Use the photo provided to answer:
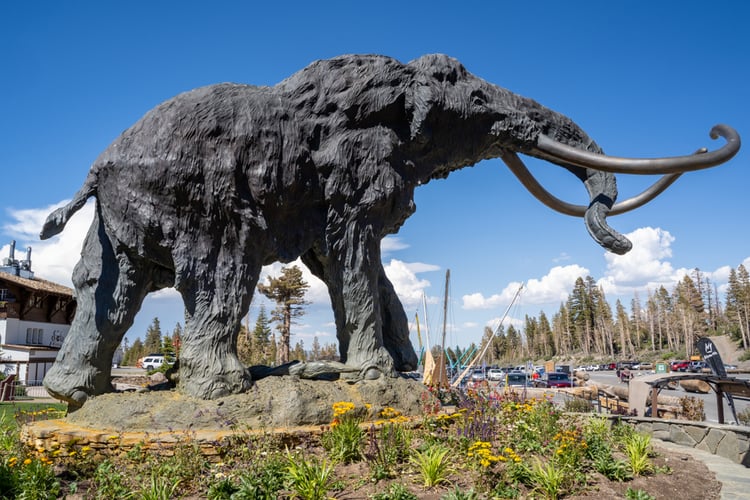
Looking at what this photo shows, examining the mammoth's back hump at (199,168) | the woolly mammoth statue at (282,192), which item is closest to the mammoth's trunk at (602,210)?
the woolly mammoth statue at (282,192)

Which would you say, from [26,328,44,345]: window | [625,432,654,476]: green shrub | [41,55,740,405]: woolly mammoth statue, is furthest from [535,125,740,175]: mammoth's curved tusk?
[26,328,44,345]: window

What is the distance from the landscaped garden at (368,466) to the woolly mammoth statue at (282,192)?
866 millimetres

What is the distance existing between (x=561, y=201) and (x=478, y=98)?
2026mm

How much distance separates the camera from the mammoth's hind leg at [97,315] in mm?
5312

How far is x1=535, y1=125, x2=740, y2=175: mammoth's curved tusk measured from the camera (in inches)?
237

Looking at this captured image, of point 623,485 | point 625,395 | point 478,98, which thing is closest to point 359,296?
point 478,98

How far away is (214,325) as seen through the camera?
520cm

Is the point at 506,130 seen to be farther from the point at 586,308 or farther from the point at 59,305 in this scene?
the point at 586,308

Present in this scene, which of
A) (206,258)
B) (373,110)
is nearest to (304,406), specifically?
(206,258)

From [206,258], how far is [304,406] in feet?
5.66

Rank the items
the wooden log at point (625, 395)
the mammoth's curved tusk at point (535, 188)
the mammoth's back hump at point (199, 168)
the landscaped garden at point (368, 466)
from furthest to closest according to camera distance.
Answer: the wooden log at point (625, 395), the mammoth's curved tusk at point (535, 188), the mammoth's back hump at point (199, 168), the landscaped garden at point (368, 466)

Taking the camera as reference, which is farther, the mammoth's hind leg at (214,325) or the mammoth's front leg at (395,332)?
the mammoth's front leg at (395,332)

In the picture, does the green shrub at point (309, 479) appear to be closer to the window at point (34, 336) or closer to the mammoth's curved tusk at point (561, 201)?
the mammoth's curved tusk at point (561, 201)

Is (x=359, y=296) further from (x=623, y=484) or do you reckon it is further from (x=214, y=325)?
(x=623, y=484)
